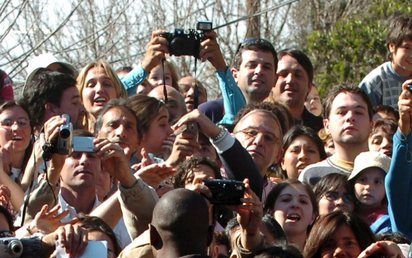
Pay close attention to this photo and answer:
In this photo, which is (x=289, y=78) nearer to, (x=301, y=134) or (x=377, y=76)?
(x=377, y=76)

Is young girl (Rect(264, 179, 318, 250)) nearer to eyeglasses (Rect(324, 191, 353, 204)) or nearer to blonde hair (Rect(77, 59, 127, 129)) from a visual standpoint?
eyeglasses (Rect(324, 191, 353, 204))

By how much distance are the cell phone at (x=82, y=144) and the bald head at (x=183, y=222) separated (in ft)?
6.37

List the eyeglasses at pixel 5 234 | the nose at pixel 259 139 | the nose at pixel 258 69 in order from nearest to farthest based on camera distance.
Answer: the eyeglasses at pixel 5 234 < the nose at pixel 259 139 < the nose at pixel 258 69

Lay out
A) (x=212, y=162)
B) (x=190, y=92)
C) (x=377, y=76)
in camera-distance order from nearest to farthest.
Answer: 1. (x=212, y=162)
2. (x=377, y=76)
3. (x=190, y=92)

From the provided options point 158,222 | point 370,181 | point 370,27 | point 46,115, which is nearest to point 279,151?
point 370,181

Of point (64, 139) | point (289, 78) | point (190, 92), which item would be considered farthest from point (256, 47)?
point (64, 139)

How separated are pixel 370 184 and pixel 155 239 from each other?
145 inches

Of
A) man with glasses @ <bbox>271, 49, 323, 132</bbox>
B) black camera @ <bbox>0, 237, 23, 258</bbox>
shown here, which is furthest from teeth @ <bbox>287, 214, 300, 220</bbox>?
black camera @ <bbox>0, 237, 23, 258</bbox>

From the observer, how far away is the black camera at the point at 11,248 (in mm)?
7391

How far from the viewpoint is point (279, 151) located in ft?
38.1

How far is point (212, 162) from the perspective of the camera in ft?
34.1

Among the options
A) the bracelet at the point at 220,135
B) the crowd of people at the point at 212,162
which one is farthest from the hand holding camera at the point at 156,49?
the bracelet at the point at 220,135

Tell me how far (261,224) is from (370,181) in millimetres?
1747

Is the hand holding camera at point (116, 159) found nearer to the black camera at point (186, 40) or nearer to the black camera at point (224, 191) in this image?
the black camera at point (224, 191)
